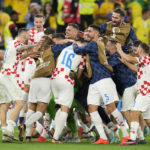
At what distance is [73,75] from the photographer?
1238cm

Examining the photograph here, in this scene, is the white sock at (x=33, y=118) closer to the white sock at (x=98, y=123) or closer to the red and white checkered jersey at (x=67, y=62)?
the red and white checkered jersey at (x=67, y=62)

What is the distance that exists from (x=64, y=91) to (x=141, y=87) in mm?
1458

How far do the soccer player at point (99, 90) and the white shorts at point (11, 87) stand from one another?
1.35 meters

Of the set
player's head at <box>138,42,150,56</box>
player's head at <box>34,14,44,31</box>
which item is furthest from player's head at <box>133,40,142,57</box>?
player's head at <box>34,14,44,31</box>

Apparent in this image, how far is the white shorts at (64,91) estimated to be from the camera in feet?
40.2

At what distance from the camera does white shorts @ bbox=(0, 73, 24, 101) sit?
41.1 ft

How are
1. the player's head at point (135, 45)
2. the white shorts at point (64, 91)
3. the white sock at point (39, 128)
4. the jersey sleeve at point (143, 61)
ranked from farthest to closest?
1. the white sock at point (39, 128)
2. the player's head at point (135, 45)
3. the white shorts at point (64, 91)
4. the jersey sleeve at point (143, 61)

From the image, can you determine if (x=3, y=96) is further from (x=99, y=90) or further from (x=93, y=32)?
(x=93, y=32)

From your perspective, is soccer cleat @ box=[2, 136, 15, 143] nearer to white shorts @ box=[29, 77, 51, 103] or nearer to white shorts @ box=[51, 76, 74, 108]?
white shorts @ box=[29, 77, 51, 103]

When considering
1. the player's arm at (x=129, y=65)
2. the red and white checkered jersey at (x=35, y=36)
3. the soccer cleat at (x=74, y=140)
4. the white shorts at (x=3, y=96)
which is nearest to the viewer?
the player's arm at (x=129, y=65)

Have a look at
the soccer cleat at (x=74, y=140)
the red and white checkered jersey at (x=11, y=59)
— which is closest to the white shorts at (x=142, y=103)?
the soccer cleat at (x=74, y=140)

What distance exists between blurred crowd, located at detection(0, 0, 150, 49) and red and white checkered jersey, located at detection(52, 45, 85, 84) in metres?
6.82

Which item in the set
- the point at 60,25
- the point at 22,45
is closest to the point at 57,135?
the point at 22,45

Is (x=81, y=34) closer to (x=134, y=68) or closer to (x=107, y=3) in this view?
(x=134, y=68)
